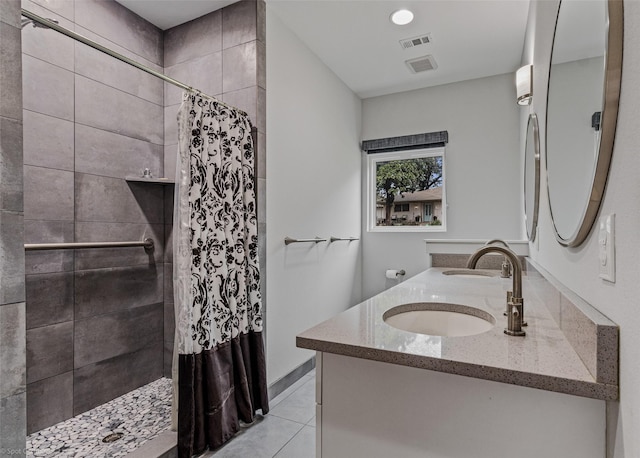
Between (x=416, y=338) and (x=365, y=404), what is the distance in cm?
22

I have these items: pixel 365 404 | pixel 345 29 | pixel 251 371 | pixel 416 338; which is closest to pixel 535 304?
pixel 416 338

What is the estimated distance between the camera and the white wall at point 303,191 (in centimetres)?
236

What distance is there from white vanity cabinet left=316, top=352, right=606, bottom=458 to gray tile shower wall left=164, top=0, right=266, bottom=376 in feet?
4.49

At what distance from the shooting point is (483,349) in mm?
847

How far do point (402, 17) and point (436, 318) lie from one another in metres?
2.11

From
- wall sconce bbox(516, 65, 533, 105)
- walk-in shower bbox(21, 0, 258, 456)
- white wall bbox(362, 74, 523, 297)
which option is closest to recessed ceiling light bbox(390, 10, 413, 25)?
wall sconce bbox(516, 65, 533, 105)

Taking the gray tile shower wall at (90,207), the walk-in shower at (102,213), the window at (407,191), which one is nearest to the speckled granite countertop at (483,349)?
the walk-in shower at (102,213)

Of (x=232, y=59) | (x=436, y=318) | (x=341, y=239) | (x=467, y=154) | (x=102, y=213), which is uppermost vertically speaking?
(x=232, y=59)

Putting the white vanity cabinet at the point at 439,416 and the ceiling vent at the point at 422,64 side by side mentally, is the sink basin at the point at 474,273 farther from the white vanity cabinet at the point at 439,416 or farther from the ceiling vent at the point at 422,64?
the ceiling vent at the point at 422,64

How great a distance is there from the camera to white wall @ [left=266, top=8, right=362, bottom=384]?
2357 mm

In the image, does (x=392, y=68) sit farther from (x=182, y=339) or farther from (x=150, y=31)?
(x=182, y=339)

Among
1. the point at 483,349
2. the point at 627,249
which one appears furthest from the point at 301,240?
the point at 627,249

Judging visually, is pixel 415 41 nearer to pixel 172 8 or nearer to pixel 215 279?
pixel 172 8

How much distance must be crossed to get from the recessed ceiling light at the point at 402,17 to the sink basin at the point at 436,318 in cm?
204
